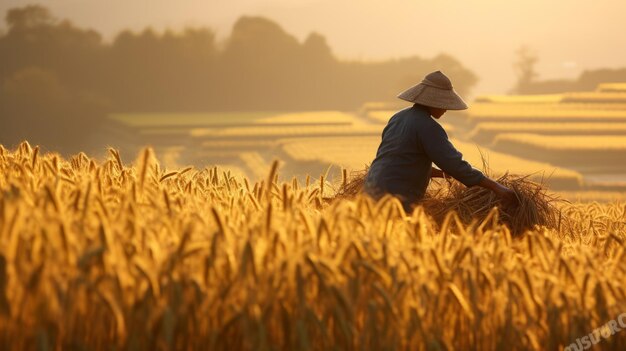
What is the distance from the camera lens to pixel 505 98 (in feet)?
271

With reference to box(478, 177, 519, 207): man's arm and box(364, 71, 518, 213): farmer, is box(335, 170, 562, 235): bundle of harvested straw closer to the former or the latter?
box(478, 177, 519, 207): man's arm

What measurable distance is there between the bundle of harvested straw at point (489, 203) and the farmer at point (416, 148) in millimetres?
179

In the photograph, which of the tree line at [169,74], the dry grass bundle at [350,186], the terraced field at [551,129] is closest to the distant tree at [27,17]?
the tree line at [169,74]

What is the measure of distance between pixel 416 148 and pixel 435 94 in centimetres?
37

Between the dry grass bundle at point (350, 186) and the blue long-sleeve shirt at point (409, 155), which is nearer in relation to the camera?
the blue long-sleeve shirt at point (409, 155)

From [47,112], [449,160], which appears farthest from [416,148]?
[47,112]

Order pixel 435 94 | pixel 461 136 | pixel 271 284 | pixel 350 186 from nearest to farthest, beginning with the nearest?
pixel 271 284, pixel 435 94, pixel 350 186, pixel 461 136

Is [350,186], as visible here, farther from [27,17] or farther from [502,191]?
[27,17]

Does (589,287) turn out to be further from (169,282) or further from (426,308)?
(169,282)

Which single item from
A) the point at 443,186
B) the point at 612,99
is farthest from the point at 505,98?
the point at 443,186

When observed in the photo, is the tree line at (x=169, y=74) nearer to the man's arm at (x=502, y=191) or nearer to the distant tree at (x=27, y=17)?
the distant tree at (x=27, y=17)

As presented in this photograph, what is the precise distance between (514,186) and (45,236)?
14.1ft

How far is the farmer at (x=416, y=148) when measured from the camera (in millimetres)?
6270

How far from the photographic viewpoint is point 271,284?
328 cm
